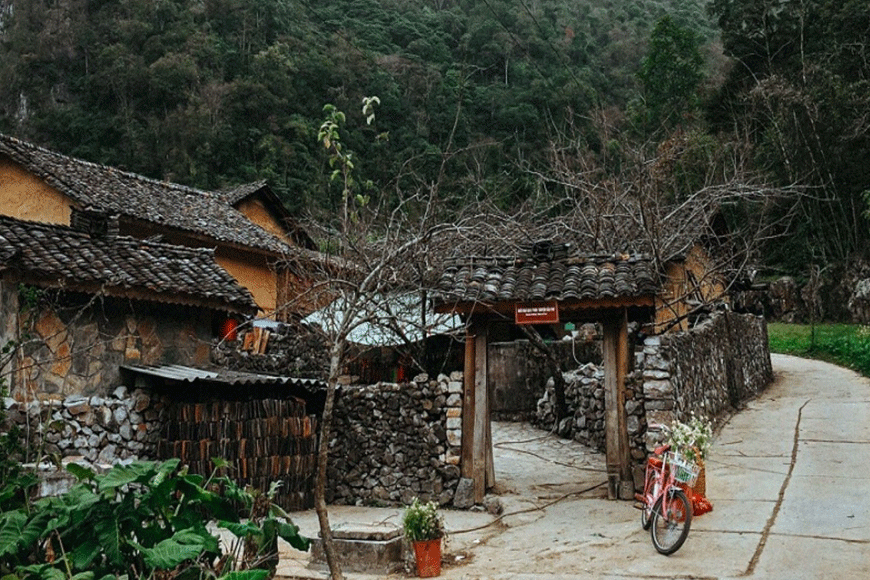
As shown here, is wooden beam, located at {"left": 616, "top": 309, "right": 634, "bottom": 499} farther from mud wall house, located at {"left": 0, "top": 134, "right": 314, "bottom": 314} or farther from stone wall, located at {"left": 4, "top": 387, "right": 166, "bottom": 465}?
mud wall house, located at {"left": 0, "top": 134, "right": 314, "bottom": 314}

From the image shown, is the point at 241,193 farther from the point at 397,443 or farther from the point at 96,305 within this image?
the point at 397,443

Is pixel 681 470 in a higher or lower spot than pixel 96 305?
lower

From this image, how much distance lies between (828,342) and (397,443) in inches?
779

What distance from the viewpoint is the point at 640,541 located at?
812 centimetres

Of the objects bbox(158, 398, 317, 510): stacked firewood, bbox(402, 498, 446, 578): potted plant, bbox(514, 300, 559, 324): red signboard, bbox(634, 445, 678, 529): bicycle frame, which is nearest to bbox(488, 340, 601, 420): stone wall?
bbox(158, 398, 317, 510): stacked firewood

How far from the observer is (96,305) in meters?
9.95

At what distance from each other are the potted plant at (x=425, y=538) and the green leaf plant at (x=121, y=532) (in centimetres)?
302

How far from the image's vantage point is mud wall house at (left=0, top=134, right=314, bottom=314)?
18.2 m

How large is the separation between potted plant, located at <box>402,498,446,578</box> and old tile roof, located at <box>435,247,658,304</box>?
3211mm

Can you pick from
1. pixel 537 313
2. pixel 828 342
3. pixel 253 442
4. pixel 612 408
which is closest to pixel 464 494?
pixel 612 408

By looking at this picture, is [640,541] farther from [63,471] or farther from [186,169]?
[186,169]

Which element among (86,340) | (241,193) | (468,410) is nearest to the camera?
(86,340)

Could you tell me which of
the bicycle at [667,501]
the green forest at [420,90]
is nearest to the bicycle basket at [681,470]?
the bicycle at [667,501]

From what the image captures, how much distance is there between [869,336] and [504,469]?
15581 millimetres
